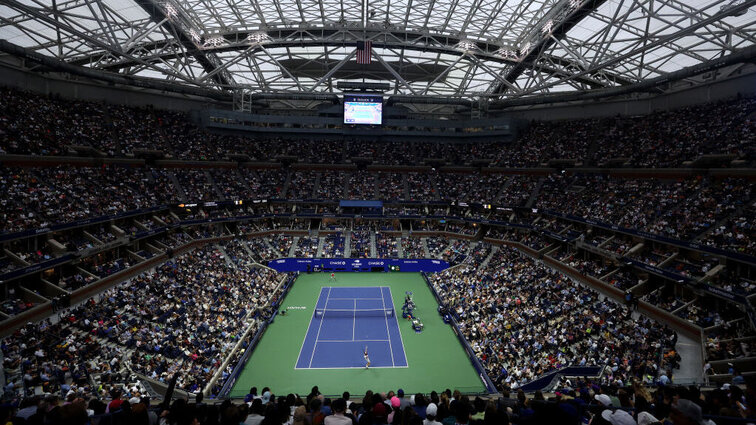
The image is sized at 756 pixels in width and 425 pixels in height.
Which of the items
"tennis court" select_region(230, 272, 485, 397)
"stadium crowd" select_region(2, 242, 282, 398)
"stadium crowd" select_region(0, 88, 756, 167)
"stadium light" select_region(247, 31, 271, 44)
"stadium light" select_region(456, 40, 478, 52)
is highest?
"stadium light" select_region(456, 40, 478, 52)

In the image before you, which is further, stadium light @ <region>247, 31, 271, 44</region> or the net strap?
stadium light @ <region>247, 31, 271, 44</region>

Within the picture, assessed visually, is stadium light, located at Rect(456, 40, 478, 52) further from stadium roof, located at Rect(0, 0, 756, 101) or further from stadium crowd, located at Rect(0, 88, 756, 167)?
stadium crowd, located at Rect(0, 88, 756, 167)

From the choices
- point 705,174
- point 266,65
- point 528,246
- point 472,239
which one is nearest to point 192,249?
point 266,65

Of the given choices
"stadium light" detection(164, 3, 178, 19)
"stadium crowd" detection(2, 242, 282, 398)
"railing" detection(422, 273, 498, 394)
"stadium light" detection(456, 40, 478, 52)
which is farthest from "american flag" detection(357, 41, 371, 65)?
"railing" detection(422, 273, 498, 394)

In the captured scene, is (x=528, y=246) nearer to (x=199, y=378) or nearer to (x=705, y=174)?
(x=705, y=174)

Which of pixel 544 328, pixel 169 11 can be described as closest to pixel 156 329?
pixel 544 328

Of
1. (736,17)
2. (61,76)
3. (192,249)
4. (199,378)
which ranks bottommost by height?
(199,378)
